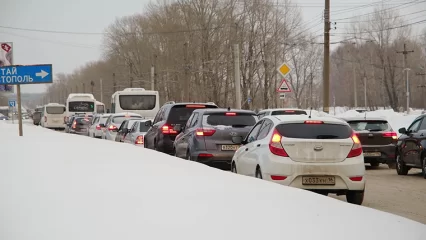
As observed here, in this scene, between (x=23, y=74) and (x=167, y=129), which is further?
(x=23, y=74)

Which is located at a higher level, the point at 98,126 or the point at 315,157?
the point at 315,157

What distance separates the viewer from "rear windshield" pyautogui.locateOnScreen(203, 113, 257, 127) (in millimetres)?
14562

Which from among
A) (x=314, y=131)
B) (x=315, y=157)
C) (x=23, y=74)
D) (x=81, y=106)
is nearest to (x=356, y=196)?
(x=315, y=157)

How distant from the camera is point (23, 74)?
80.8ft

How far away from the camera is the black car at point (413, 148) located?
14922mm

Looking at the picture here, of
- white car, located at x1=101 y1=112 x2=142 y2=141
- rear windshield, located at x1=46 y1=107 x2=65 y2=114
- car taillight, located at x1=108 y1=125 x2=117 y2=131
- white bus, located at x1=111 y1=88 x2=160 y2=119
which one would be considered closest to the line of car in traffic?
car taillight, located at x1=108 y1=125 x2=117 y2=131

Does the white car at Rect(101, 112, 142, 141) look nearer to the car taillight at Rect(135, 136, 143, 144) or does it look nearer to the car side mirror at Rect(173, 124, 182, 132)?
the car taillight at Rect(135, 136, 143, 144)

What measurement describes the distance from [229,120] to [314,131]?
4.91 m

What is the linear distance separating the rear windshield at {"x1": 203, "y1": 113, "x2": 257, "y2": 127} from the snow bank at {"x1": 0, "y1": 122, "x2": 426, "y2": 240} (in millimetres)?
5256

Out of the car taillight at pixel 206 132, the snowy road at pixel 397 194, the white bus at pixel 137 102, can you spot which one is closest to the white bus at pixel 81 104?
the white bus at pixel 137 102

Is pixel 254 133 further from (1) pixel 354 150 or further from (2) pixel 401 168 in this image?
(2) pixel 401 168

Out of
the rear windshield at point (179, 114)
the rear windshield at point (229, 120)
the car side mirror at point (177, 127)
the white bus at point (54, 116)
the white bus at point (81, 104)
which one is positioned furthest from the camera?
the white bus at point (54, 116)

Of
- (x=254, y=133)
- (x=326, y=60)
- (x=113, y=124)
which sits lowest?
(x=113, y=124)

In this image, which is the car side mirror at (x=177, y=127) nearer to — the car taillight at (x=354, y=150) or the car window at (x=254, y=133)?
the car window at (x=254, y=133)
